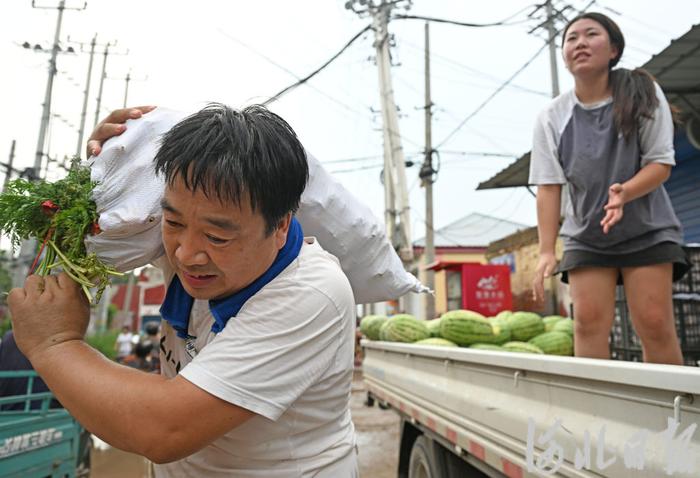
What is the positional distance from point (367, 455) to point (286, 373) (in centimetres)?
575

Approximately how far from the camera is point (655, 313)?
2295mm

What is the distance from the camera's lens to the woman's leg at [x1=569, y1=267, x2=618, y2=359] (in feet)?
7.99

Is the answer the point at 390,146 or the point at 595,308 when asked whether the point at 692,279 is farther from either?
the point at 390,146

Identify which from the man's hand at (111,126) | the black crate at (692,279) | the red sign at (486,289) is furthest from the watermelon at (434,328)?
the red sign at (486,289)

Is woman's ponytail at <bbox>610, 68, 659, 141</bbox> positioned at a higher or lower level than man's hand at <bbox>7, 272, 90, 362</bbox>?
higher

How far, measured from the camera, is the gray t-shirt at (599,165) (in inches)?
93.7

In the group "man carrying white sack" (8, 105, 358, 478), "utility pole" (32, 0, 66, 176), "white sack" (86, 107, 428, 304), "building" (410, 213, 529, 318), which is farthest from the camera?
"building" (410, 213, 529, 318)

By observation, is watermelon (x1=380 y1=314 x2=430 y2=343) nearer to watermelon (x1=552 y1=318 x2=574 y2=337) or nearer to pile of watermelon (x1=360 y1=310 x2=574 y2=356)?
pile of watermelon (x1=360 y1=310 x2=574 y2=356)

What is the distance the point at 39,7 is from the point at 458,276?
17.8 m

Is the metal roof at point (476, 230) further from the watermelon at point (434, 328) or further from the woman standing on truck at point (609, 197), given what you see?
the woman standing on truck at point (609, 197)

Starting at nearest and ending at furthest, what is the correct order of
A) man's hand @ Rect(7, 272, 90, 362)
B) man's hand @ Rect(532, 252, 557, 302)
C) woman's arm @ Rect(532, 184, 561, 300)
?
man's hand @ Rect(7, 272, 90, 362) < man's hand @ Rect(532, 252, 557, 302) < woman's arm @ Rect(532, 184, 561, 300)

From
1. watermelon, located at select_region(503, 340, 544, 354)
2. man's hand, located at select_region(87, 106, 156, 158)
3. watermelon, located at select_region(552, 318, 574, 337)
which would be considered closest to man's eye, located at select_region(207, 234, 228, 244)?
man's hand, located at select_region(87, 106, 156, 158)

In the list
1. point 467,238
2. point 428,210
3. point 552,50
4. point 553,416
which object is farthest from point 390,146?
point 467,238

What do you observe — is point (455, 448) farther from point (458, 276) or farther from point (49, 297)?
point (458, 276)
